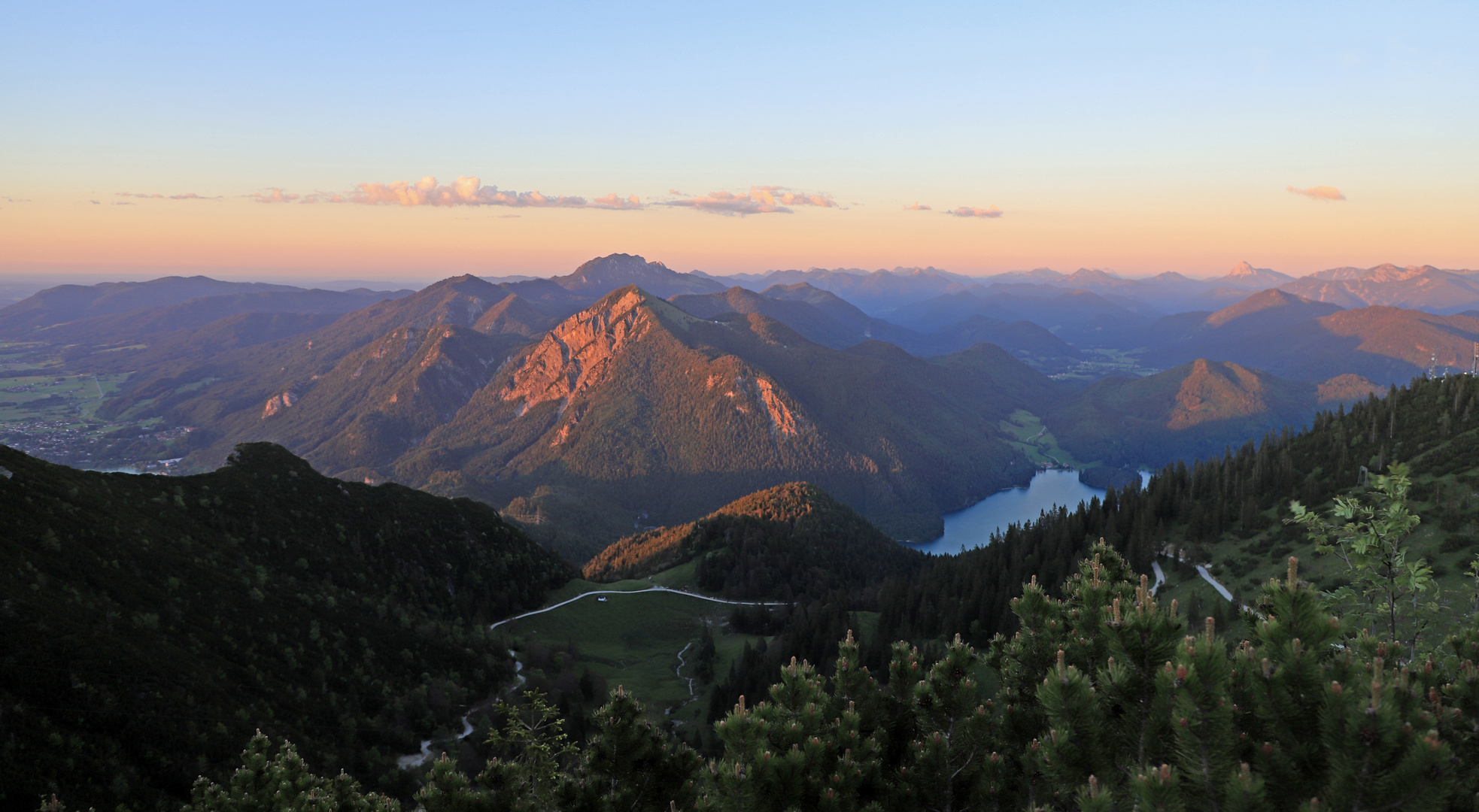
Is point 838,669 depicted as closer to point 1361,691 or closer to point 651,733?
point 651,733

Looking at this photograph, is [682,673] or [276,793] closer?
[276,793]

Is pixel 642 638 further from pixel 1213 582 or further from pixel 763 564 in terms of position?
pixel 1213 582

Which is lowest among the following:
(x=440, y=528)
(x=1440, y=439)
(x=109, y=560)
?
(x=440, y=528)

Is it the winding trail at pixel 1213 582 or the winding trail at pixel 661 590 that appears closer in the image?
Result: the winding trail at pixel 1213 582

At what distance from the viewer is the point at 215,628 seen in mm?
63500

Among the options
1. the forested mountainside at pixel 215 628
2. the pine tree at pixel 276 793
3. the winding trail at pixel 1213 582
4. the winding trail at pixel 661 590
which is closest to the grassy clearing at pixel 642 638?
the winding trail at pixel 661 590

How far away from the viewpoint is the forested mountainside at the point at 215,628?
1533 inches

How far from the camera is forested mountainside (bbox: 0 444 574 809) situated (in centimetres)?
3894

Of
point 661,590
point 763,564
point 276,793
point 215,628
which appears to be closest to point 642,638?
point 661,590

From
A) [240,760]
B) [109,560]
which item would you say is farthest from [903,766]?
[109,560]

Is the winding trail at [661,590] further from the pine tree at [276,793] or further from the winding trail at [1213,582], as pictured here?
the pine tree at [276,793]

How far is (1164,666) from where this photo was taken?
9812 millimetres

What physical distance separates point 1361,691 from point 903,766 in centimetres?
948

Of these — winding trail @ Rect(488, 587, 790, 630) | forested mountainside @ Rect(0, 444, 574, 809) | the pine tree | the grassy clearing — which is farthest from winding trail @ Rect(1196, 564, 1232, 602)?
forested mountainside @ Rect(0, 444, 574, 809)
